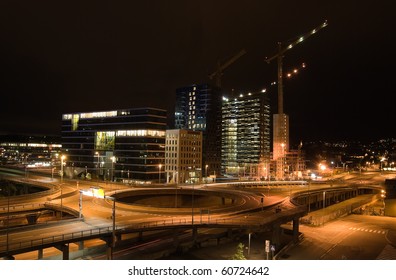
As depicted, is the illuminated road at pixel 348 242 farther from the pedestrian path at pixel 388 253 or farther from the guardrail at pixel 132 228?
the guardrail at pixel 132 228

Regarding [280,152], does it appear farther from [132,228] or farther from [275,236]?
[132,228]

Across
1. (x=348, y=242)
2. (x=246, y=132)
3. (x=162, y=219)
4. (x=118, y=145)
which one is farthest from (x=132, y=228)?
(x=246, y=132)

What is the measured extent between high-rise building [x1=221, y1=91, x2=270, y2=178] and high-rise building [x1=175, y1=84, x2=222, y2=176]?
28.7m

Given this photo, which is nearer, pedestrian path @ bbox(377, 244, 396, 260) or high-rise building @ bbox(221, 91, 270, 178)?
pedestrian path @ bbox(377, 244, 396, 260)

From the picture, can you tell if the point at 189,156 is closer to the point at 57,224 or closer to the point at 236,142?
the point at 57,224

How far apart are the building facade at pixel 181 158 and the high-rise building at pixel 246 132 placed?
6279 cm

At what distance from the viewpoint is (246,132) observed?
546 ft

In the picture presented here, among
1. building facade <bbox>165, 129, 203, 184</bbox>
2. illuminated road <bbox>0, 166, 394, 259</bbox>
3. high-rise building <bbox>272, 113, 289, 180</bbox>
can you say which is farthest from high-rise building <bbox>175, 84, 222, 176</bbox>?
illuminated road <bbox>0, 166, 394, 259</bbox>

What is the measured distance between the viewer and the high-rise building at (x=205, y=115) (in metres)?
128

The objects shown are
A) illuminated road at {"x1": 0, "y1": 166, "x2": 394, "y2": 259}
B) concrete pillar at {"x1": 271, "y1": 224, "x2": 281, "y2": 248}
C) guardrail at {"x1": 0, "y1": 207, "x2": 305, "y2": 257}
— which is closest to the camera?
guardrail at {"x1": 0, "y1": 207, "x2": 305, "y2": 257}

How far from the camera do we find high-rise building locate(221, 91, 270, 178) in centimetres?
16240

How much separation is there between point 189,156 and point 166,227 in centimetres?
6087

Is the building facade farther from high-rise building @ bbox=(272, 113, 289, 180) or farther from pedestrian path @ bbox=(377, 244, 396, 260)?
pedestrian path @ bbox=(377, 244, 396, 260)
